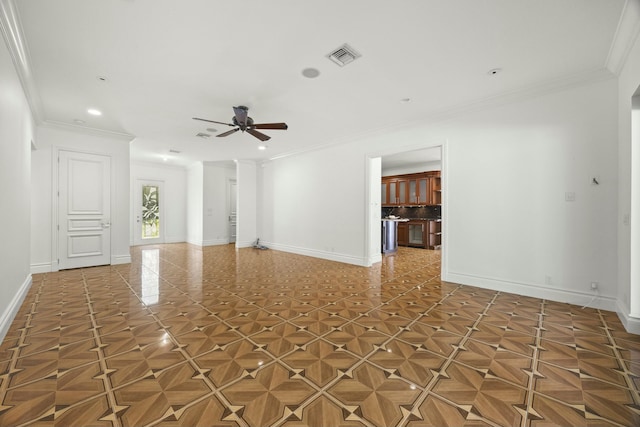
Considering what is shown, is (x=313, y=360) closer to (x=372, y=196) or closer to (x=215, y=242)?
(x=372, y=196)

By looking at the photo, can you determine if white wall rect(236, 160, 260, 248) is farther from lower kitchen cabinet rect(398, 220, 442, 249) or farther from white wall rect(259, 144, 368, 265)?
lower kitchen cabinet rect(398, 220, 442, 249)

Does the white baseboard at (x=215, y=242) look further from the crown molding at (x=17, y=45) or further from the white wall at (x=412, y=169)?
the white wall at (x=412, y=169)

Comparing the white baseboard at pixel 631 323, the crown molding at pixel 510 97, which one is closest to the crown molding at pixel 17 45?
the crown molding at pixel 510 97

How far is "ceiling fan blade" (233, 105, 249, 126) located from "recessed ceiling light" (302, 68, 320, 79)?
127cm

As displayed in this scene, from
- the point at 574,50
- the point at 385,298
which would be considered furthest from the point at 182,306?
the point at 574,50

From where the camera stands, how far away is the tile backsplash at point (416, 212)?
9141 millimetres

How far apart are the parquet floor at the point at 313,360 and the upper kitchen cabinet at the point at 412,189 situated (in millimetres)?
5513

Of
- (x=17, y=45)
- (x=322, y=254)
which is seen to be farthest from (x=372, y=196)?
(x=17, y=45)

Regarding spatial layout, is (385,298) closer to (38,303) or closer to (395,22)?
(395,22)

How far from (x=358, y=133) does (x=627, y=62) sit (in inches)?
149

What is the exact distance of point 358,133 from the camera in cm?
571

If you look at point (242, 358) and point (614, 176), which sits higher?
point (614, 176)

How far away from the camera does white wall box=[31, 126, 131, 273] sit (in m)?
5.02

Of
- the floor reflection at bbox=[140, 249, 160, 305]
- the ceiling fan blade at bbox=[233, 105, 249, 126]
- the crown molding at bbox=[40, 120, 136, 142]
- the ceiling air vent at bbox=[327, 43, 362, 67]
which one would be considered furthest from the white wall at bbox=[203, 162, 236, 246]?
the ceiling air vent at bbox=[327, 43, 362, 67]
